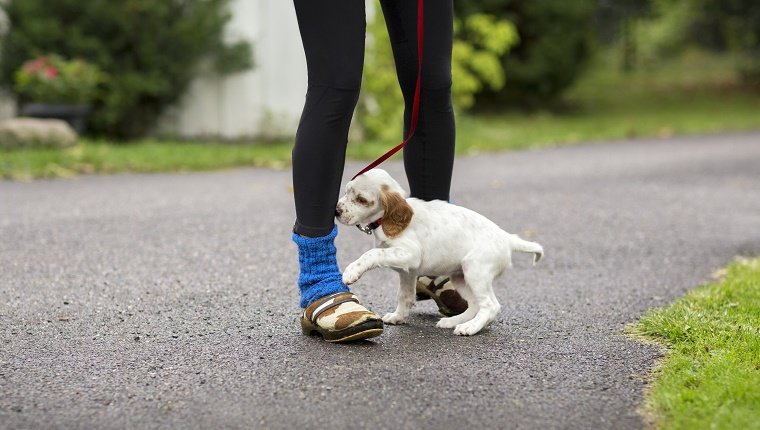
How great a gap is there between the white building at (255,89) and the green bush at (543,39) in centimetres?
469

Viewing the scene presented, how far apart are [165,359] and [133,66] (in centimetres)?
767

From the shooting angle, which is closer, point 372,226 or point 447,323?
point 372,226

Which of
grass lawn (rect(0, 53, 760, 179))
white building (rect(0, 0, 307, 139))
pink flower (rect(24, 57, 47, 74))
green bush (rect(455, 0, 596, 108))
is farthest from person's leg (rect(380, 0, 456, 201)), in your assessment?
green bush (rect(455, 0, 596, 108))

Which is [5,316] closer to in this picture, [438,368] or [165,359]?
[165,359]

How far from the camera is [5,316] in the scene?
339 cm

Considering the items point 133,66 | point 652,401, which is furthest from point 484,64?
point 652,401

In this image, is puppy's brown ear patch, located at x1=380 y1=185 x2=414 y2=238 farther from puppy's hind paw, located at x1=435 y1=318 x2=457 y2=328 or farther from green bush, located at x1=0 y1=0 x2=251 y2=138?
green bush, located at x1=0 y1=0 x2=251 y2=138

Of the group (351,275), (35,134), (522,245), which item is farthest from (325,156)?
(35,134)

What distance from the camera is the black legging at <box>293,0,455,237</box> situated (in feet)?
9.69

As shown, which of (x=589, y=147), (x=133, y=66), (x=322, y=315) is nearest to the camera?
(x=322, y=315)

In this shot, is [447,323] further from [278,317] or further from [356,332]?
[278,317]

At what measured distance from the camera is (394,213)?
303 cm

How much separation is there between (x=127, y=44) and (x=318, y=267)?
7.61 metres

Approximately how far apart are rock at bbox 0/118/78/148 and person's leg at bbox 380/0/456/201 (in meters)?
5.80
